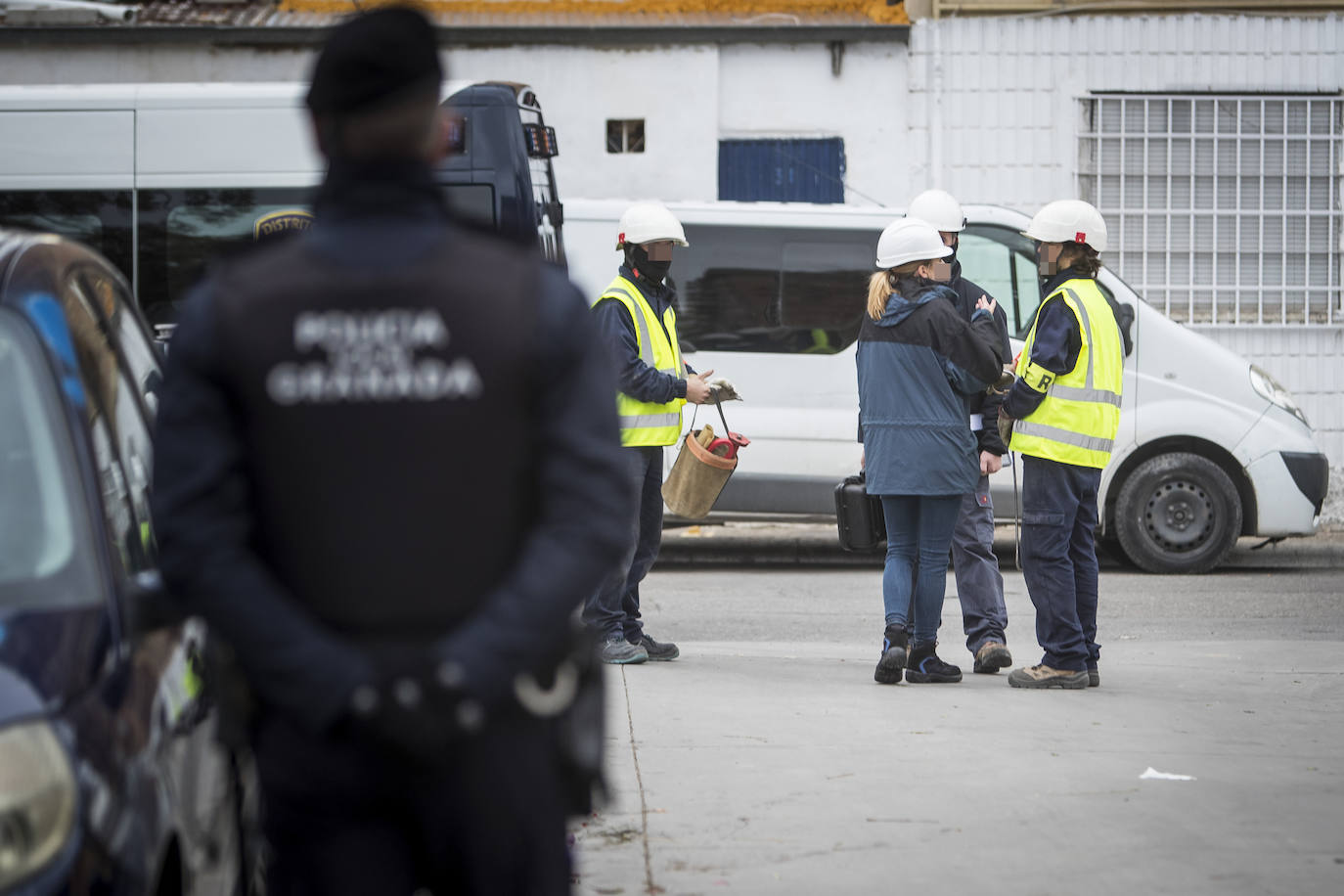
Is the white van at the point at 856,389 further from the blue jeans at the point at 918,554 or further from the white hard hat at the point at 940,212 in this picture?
the blue jeans at the point at 918,554

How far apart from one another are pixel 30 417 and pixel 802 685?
4.51 meters

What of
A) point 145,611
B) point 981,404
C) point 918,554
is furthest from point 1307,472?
point 145,611

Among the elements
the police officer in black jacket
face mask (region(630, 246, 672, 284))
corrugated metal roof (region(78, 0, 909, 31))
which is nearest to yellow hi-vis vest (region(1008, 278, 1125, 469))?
face mask (region(630, 246, 672, 284))

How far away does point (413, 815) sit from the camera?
2074mm

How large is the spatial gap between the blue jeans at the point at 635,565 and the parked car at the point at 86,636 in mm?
3983

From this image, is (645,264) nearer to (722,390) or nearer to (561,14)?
(722,390)

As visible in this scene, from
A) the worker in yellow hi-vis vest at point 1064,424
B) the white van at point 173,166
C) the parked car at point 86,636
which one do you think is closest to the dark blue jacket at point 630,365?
the worker in yellow hi-vis vest at point 1064,424

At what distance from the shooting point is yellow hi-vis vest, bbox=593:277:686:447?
7.46m

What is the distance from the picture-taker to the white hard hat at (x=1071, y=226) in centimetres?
689

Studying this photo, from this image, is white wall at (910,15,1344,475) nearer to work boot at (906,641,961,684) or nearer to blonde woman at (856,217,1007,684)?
blonde woman at (856,217,1007,684)

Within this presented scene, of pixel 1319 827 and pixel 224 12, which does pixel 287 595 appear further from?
pixel 224 12

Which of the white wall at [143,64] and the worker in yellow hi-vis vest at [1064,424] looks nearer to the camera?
the worker in yellow hi-vis vest at [1064,424]

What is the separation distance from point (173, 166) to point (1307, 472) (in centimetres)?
727

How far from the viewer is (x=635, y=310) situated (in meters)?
7.51
